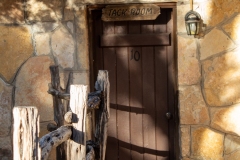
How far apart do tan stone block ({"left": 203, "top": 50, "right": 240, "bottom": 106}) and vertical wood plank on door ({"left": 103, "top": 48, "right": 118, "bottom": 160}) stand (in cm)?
96

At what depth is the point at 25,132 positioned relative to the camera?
2.03m

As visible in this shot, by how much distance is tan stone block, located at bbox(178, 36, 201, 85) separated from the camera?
4.22 m

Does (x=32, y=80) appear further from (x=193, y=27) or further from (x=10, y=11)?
(x=193, y=27)

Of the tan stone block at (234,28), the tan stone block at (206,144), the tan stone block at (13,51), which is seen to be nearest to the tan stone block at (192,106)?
the tan stone block at (206,144)

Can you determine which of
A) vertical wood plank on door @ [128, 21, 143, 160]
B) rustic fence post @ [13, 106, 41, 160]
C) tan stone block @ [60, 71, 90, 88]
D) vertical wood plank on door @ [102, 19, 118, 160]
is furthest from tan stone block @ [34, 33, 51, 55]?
rustic fence post @ [13, 106, 41, 160]

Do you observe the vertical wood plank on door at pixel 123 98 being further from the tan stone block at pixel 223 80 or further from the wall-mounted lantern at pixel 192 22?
the tan stone block at pixel 223 80

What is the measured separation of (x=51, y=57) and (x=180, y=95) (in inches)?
53.8

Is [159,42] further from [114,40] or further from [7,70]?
[7,70]

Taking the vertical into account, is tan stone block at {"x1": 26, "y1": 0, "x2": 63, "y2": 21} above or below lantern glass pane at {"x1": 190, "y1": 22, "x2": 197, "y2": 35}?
above

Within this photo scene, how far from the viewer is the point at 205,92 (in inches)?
166

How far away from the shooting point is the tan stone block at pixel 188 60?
422 centimetres

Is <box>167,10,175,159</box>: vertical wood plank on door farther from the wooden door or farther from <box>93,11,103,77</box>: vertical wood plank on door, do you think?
<box>93,11,103,77</box>: vertical wood plank on door

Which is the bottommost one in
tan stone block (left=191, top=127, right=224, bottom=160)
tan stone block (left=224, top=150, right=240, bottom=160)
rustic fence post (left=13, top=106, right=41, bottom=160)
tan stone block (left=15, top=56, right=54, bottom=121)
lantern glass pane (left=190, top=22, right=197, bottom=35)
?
tan stone block (left=224, top=150, right=240, bottom=160)

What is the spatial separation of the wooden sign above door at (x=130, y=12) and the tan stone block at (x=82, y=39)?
8.4 inches
